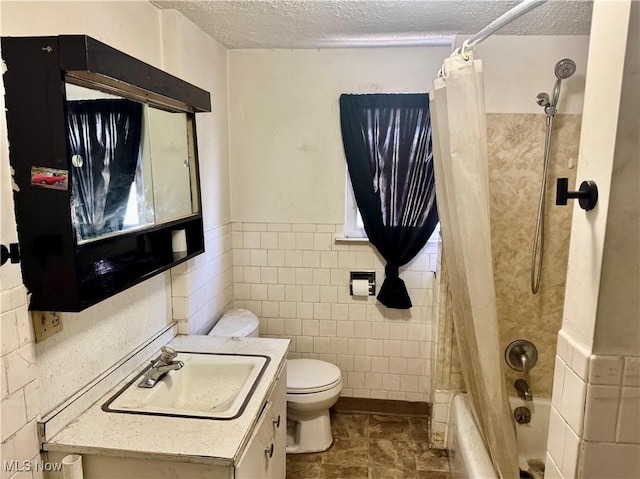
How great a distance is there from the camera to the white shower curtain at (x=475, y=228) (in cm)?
179

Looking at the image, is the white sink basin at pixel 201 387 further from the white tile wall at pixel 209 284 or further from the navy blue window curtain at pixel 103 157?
the navy blue window curtain at pixel 103 157

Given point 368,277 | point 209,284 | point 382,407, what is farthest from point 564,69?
point 382,407

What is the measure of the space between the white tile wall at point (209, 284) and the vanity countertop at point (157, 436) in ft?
2.17

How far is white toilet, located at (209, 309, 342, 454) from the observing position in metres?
2.52

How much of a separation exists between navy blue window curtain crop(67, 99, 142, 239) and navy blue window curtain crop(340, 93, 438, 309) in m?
→ 1.36

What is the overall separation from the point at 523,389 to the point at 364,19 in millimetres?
2078

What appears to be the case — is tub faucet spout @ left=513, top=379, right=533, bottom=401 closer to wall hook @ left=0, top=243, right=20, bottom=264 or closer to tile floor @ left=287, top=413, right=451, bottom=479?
tile floor @ left=287, top=413, right=451, bottom=479

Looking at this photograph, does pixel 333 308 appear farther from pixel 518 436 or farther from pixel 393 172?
pixel 518 436

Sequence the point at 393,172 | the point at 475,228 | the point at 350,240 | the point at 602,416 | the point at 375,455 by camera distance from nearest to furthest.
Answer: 1. the point at 602,416
2. the point at 475,228
3. the point at 375,455
4. the point at 393,172
5. the point at 350,240

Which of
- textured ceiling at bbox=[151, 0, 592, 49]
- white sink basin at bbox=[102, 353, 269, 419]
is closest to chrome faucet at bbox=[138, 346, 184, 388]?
white sink basin at bbox=[102, 353, 269, 419]

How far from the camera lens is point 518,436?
7.87 ft

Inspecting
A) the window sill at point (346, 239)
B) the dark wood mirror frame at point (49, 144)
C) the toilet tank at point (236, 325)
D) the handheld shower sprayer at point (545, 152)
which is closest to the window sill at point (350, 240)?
the window sill at point (346, 239)

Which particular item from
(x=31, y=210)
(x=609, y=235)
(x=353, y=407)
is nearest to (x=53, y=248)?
(x=31, y=210)

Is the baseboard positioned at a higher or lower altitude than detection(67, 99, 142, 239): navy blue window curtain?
lower
